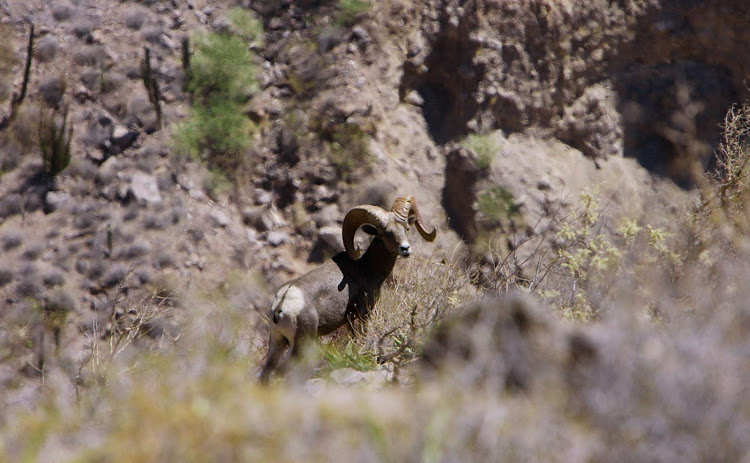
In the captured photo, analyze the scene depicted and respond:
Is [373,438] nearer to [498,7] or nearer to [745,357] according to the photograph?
[745,357]

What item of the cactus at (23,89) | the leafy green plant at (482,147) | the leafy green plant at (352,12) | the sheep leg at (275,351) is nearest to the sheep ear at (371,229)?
the sheep leg at (275,351)

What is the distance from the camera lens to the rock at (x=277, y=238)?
1047 cm

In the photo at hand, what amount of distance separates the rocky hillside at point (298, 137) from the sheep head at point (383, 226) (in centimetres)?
149

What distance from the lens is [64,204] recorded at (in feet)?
32.7

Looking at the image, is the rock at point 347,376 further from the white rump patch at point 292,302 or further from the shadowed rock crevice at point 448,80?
the shadowed rock crevice at point 448,80

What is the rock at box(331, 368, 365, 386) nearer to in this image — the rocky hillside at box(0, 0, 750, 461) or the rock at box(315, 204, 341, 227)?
the rocky hillside at box(0, 0, 750, 461)

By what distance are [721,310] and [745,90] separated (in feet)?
31.4

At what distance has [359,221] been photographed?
7.20 metres

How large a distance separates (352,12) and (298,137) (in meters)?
2.44

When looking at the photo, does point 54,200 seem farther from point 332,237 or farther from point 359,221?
point 359,221

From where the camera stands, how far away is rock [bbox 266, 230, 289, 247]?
10.5 meters

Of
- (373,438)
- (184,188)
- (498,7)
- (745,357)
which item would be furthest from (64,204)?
(745,357)

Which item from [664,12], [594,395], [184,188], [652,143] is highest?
[664,12]

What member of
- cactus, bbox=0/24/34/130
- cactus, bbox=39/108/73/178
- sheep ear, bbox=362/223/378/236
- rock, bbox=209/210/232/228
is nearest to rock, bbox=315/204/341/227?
rock, bbox=209/210/232/228
